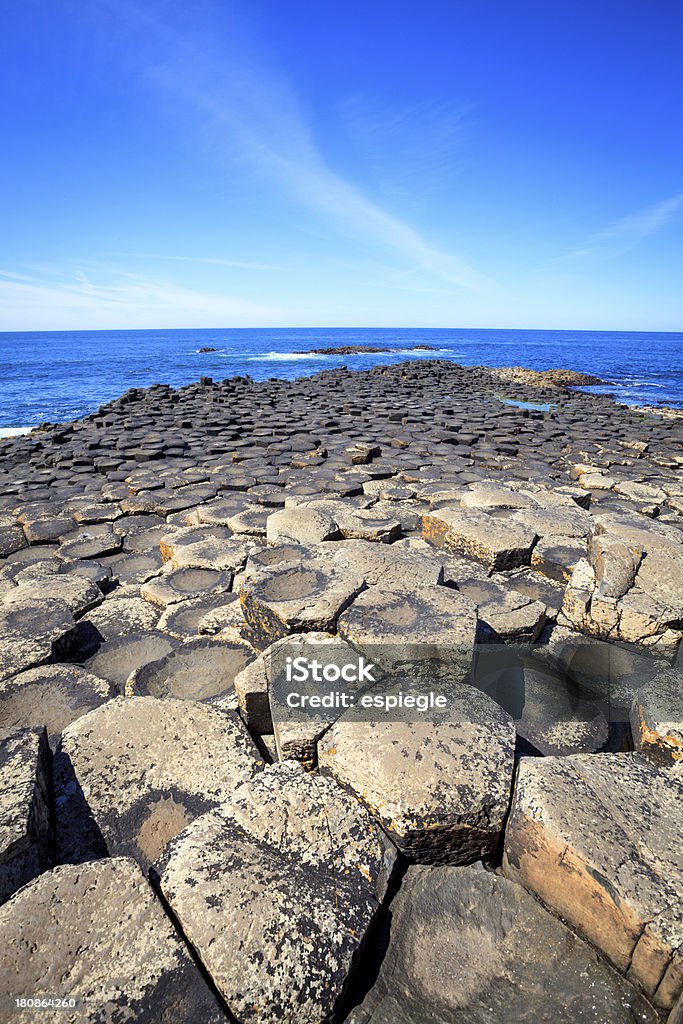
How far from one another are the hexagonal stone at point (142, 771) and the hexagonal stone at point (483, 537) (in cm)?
226

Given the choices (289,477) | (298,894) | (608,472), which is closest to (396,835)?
(298,894)

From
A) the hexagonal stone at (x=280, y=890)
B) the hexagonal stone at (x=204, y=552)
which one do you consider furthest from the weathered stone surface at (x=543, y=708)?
the hexagonal stone at (x=204, y=552)

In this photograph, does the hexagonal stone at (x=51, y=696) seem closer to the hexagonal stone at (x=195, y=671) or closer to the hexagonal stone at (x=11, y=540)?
the hexagonal stone at (x=195, y=671)

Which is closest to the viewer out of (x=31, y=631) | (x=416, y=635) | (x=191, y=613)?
(x=416, y=635)

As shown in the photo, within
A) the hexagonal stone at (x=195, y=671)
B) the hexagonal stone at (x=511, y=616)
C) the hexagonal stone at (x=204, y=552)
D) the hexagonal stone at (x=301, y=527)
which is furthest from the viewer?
the hexagonal stone at (x=204, y=552)

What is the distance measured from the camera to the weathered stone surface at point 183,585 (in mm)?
3858

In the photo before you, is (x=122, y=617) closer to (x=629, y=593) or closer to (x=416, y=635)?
(x=416, y=635)

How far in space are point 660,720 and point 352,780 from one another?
1.39 meters

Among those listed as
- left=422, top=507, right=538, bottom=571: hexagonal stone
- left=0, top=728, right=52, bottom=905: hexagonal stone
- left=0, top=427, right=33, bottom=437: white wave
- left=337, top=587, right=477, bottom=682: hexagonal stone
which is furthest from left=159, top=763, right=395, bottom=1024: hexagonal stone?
left=0, top=427, right=33, bottom=437: white wave

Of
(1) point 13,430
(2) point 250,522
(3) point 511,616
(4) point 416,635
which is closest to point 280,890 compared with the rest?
(4) point 416,635

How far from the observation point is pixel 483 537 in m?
3.88

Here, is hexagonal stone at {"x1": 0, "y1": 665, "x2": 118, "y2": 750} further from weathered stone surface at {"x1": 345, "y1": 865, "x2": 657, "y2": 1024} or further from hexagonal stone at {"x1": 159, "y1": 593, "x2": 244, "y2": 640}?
weathered stone surface at {"x1": 345, "y1": 865, "x2": 657, "y2": 1024}

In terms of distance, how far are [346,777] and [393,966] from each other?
569 mm

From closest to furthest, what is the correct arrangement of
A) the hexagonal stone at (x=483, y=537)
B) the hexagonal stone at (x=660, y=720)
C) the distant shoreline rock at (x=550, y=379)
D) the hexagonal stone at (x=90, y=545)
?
the hexagonal stone at (x=660, y=720)
the hexagonal stone at (x=483, y=537)
the hexagonal stone at (x=90, y=545)
the distant shoreline rock at (x=550, y=379)
